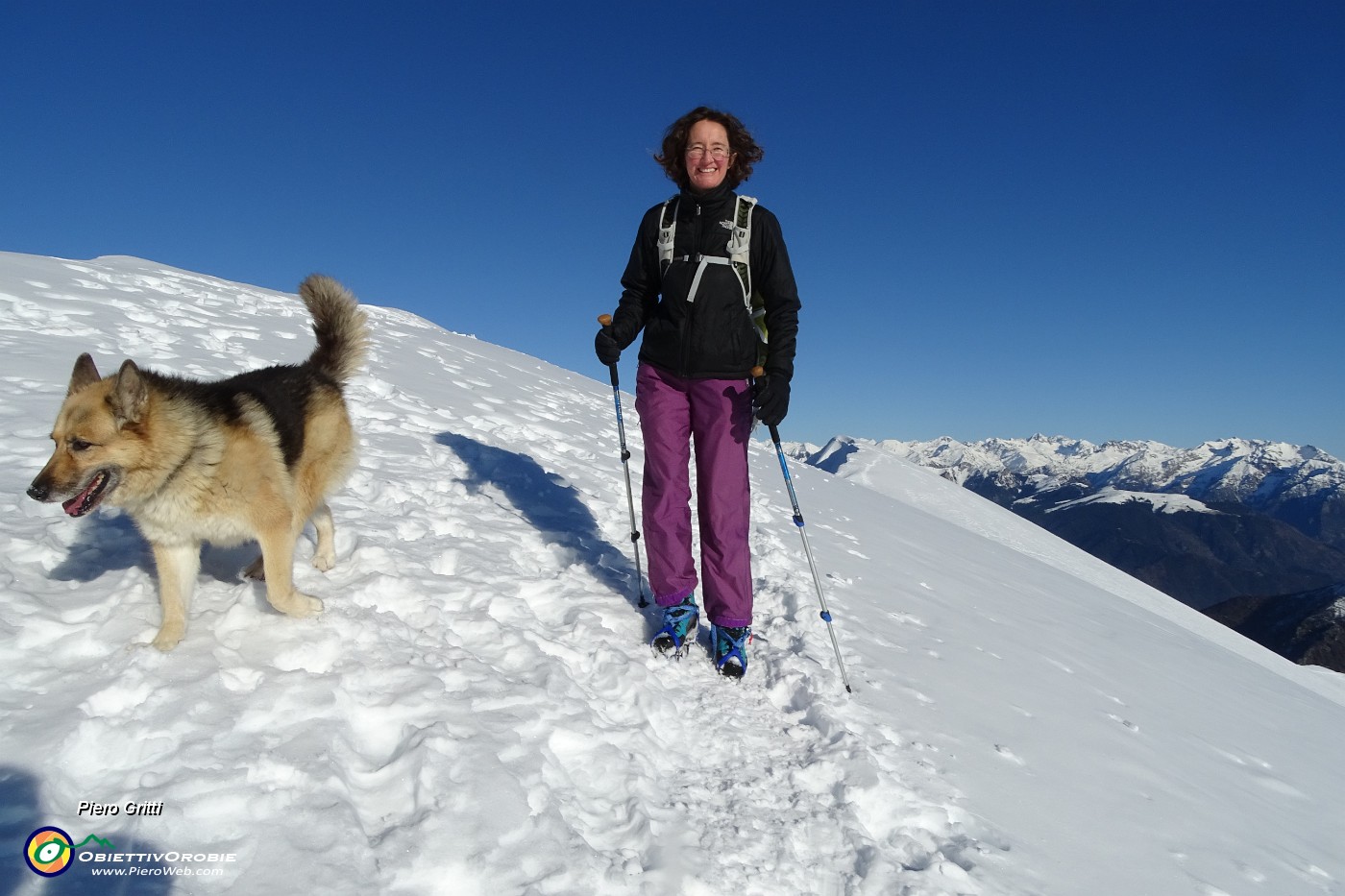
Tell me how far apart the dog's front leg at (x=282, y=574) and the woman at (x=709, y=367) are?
2174mm

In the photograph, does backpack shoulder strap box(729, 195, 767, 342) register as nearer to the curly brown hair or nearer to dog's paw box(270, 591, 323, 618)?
the curly brown hair

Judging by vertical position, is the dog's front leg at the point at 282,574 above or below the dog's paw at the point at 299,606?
above

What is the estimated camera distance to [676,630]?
15.4 ft

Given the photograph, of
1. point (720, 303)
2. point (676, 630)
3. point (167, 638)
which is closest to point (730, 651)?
point (676, 630)

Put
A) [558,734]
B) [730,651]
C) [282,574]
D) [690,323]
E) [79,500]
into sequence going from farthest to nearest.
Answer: [730,651], [690,323], [282,574], [558,734], [79,500]

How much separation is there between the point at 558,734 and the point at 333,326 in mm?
3491

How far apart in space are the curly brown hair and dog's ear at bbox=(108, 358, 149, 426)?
11.1ft

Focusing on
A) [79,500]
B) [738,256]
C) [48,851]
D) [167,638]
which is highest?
[738,256]

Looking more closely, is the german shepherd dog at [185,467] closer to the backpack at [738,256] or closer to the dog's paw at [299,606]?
the dog's paw at [299,606]

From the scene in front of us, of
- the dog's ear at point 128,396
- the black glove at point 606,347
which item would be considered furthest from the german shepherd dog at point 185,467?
the black glove at point 606,347

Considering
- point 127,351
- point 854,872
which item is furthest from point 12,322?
point 854,872

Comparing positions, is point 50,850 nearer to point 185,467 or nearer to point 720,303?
point 185,467

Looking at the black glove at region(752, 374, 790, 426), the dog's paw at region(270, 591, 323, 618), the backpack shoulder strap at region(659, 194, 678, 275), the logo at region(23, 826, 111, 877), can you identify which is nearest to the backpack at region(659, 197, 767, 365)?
the backpack shoulder strap at region(659, 194, 678, 275)

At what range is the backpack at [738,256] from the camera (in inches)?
175
